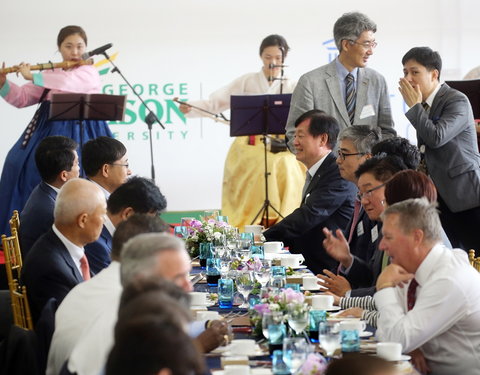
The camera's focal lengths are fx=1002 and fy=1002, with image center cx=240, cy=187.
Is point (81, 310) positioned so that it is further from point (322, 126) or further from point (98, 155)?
point (322, 126)

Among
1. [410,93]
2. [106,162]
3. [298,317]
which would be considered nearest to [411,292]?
[298,317]

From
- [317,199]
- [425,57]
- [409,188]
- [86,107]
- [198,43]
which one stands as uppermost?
[198,43]

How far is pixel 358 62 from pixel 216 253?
2.15 metres

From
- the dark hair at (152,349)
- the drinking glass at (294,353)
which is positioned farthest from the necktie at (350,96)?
the dark hair at (152,349)

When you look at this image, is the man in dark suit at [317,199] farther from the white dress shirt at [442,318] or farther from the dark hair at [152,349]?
the dark hair at [152,349]

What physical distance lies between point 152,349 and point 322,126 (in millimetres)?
4240

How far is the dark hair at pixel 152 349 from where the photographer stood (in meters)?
1.43

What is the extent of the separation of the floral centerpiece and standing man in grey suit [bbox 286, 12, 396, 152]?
1261 millimetres

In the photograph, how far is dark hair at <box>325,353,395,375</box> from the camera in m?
1.60

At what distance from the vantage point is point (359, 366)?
1.61m

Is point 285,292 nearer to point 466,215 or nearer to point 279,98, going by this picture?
point 466,215

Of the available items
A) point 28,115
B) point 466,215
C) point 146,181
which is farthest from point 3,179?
point 146,181

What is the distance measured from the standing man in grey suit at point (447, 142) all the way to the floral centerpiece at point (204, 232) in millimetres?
1318

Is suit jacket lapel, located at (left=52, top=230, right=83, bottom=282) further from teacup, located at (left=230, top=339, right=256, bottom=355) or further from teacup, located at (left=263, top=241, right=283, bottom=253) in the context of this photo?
teacup, located at (left=263, top=241, right=283, bottom=253)
